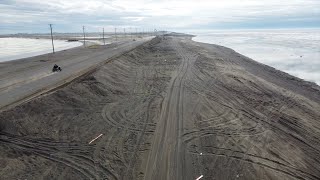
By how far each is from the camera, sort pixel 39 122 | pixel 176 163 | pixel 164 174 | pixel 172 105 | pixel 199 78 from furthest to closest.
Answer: pixel 199 78 → pixel 172 105 → pixel 39 122 → pixel 176 163 → pixel 164 174

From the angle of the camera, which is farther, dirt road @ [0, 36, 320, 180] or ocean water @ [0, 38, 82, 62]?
ocean water @ [0, 38, 82, 62]

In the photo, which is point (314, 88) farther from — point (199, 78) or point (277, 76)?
point (199, 78)

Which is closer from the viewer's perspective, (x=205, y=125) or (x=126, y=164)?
(x=126, y=164)

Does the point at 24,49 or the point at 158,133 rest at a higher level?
the point at 158,133

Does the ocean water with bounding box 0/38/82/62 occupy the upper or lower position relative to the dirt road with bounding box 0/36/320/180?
lower

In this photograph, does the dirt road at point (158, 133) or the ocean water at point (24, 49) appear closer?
the dirt road at point (158, 133)

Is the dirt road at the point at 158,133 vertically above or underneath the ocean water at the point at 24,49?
above

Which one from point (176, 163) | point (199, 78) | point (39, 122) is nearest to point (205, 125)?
point (176, 163)

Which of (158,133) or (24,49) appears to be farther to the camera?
(24,49)
